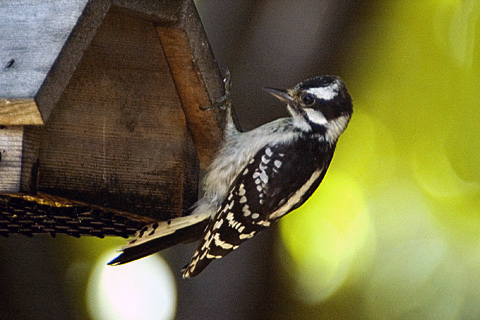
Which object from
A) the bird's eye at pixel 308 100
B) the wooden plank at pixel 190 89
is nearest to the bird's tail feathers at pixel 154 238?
the wooden plank at pixel 190 89

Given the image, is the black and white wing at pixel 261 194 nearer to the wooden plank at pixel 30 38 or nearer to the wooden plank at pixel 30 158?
the wooden plank at pixel 30 158

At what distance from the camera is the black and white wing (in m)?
3.01

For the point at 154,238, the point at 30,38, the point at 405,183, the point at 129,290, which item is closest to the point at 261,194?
the point at 154,238

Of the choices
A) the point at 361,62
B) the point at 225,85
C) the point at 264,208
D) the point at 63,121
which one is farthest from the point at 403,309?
the point at 63,121

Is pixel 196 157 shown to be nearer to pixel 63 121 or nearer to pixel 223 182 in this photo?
pixel 223 182

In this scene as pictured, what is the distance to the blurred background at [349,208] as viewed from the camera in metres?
3.74

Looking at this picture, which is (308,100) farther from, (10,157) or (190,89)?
(10,157)

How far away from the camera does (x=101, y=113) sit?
2.60 metres

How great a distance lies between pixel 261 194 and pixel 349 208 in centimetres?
117

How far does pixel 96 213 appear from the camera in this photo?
267 centimetres

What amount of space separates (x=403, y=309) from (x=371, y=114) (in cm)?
93

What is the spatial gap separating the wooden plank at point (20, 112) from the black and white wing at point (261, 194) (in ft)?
3.41

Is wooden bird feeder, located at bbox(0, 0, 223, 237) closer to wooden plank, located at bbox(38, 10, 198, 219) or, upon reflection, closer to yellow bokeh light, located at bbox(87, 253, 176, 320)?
wooden plank, located at bbox(38, 10, 198, 219)

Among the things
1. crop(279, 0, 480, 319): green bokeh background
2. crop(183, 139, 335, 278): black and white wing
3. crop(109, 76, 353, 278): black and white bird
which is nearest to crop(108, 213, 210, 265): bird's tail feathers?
crop(109, 76, 353, 278): black and white bird
